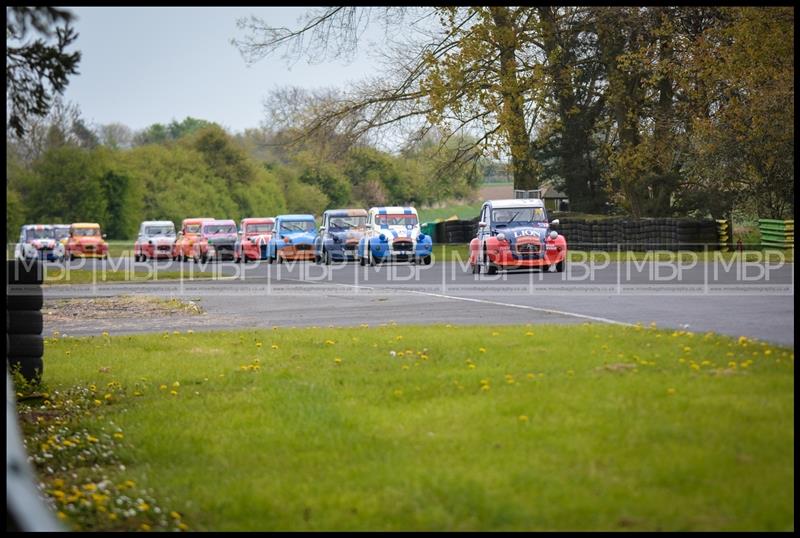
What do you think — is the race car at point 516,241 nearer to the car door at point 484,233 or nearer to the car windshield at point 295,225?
the car door at point 484,233

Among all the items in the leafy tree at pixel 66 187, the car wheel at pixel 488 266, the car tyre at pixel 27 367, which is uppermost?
the leafy tree at pixel 66 187

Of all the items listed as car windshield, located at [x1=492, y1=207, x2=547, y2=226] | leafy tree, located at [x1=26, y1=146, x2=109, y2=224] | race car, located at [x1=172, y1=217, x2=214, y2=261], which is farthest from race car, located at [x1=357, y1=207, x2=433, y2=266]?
leafy tree, located at [x1=26, y1=146, x2=109, y2=224]

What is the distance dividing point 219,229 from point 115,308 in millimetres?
32773

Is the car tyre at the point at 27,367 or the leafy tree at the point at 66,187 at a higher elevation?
the leafy tree at the point at 66,187

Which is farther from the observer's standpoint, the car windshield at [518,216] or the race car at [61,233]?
the race car at [61,233]

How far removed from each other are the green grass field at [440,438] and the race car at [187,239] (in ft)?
142

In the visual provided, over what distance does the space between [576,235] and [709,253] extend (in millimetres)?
8135

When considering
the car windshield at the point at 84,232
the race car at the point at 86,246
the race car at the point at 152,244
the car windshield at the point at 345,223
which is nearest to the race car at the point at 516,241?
the car windshield at the point at 345,223

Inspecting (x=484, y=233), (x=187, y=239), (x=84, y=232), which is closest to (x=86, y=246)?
(x=84, y=232)

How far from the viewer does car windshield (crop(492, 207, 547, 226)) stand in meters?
31.0

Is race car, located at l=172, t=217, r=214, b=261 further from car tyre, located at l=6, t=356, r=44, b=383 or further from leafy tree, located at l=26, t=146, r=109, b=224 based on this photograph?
car tyre, located at l=6, t=356, r=44, b=383

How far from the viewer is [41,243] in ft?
192

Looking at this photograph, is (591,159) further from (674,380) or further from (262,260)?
(674,380)

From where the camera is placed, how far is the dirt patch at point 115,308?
21594mm
